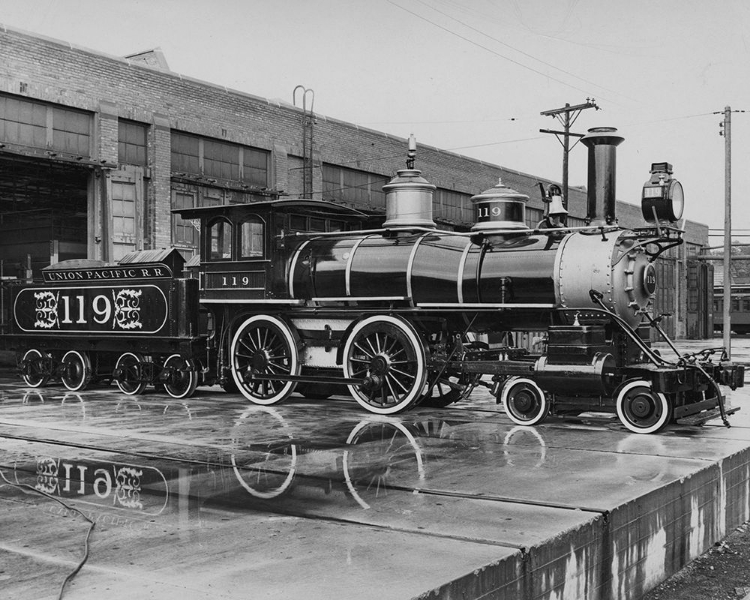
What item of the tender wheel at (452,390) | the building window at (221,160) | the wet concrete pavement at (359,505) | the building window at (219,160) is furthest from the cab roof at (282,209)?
the building window at (221,160)

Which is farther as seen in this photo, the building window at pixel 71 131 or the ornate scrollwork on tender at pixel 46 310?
the building window at pixel 71 131

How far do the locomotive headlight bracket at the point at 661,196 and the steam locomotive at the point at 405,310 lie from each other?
15 millimetres

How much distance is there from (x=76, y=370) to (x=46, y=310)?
1.16 meters

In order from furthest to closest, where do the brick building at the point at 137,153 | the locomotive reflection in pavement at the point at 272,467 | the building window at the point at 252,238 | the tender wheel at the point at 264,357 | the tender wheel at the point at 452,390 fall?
the brick building at the point at 137,153, the building window at the point at 252,238, the tender wheel at the point at 264,357, the tender wheel at the point at 452,390, the locomotive reflection in pavement at the point at 272,467

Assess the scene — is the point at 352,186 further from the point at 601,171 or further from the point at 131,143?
the point at 601,171

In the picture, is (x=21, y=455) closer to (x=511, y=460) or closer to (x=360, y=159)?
(x=511, y=460)

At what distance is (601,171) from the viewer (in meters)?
9.34

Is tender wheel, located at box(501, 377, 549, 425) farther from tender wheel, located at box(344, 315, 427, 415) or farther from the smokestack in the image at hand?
the smokestack

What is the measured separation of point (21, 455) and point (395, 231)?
5.04 meters

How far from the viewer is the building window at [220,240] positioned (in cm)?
1130

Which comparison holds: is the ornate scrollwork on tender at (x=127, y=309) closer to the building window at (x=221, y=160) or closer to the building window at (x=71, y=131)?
the building window at (x=71, y=131)

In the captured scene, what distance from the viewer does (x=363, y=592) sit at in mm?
3521

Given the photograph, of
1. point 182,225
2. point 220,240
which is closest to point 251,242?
point 220,240

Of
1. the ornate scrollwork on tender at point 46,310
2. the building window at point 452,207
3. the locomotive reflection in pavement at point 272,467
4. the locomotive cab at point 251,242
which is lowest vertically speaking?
the locomotive reflection in pavement at point 272,467
